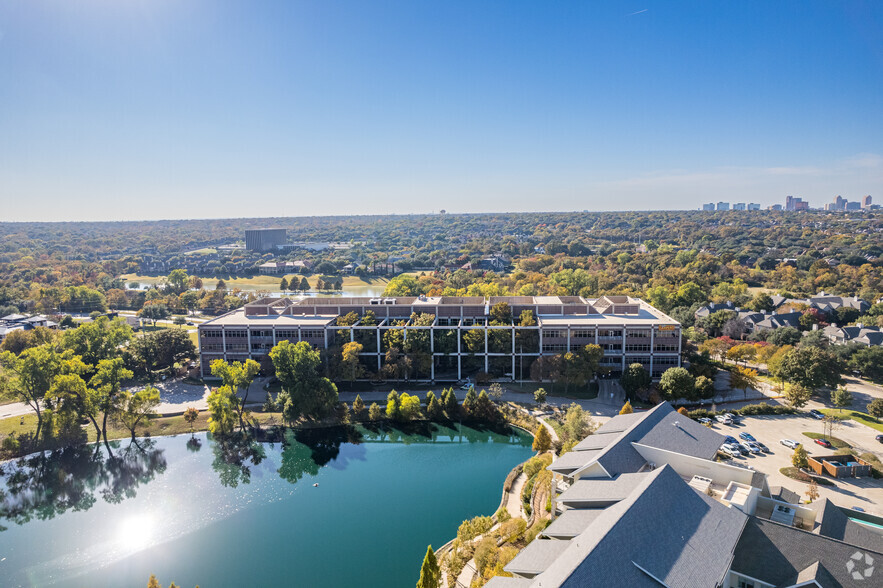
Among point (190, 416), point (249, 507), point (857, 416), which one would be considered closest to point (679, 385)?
point (857, 416)

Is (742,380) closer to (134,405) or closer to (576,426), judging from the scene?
(576,426)

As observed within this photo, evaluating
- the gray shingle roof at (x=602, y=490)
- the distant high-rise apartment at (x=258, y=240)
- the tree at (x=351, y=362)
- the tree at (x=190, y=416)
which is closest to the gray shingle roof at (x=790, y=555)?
the gray shingle roof at (x=602, y=490)

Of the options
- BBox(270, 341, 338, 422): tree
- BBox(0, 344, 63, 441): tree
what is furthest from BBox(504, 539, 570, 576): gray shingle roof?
BBox(0, 344, 63, 441): tree

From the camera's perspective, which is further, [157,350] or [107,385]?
[157,350]

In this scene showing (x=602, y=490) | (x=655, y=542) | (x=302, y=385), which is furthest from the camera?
(x=302, y=385)

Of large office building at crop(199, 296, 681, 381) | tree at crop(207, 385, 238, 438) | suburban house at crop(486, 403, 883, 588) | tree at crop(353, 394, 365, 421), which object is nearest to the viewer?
suburban house at crop(486, 403, 883, 588)

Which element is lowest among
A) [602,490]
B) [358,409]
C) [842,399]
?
[358,409]

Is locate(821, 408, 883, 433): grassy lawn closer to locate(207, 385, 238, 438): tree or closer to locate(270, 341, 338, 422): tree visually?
locate(270, 341, 338, 422): tree

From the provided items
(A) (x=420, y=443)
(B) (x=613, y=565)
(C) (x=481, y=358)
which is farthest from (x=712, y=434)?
(C) (x=481, y=358)
